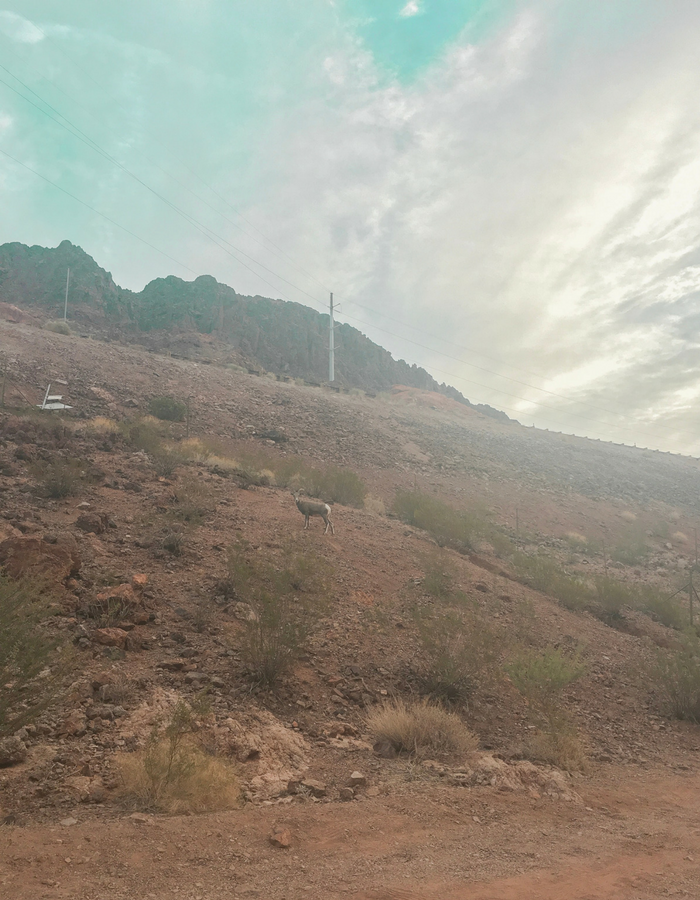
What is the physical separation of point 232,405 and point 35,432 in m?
14.4

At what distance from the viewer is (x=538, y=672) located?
709cm

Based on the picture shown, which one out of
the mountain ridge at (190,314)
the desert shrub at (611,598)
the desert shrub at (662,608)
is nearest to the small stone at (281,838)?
the desert shrub at (611,598)

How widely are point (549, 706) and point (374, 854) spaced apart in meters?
4.18

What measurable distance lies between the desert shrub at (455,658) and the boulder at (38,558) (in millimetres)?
5258

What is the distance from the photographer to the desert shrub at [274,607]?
261 inches

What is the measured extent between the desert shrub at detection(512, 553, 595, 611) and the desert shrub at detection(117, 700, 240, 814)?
10.4 metres

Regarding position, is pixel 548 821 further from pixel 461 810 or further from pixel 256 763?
pixel 256 763

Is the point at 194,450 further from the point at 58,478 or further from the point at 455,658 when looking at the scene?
the point at 455,658

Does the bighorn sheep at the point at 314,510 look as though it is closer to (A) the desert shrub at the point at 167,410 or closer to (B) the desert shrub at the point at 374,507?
(B) the desert shrub at the point at 374,507

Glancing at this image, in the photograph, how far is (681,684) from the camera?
8.37m

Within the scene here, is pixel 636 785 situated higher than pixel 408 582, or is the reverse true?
pixel 408 582

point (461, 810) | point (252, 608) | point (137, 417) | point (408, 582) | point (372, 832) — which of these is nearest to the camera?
point (372, 832)

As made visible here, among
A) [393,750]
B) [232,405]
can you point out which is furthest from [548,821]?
[232,405]

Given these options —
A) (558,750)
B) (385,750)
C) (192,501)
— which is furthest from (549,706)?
(192,501)
